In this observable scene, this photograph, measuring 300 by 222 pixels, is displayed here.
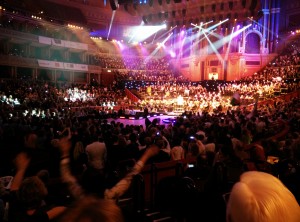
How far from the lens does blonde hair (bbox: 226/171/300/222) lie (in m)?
1.25

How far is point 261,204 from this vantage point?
1271 millimetres

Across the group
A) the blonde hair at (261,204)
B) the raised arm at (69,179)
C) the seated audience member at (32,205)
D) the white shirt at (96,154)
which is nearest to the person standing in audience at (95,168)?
the white shirt at (96,154)

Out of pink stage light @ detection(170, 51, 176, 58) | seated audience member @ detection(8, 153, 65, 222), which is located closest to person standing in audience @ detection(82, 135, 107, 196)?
seated audience member @ detection(8, 153, 65, 222)

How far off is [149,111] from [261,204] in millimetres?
25391

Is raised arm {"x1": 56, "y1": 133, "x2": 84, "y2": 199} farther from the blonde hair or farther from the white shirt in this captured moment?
the white shirt

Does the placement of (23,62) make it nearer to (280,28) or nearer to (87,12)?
(87,12)

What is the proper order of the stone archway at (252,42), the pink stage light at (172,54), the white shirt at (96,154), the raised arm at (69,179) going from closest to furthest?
the raised arm at (69,179), the white shirt at (96,154), the stone archway at (252,42), the pink stage light at (172,54)

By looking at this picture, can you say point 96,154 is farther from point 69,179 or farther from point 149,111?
point 149,111

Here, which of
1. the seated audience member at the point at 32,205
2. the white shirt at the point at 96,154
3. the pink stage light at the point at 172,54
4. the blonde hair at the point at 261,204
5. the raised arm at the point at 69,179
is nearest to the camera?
the blonde hair at the point at 261,204

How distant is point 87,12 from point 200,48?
14.9 meters

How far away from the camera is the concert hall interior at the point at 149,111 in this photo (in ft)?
10.9

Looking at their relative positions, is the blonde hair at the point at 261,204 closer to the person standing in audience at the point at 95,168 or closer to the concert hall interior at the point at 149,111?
the concert hall interior at the point at 149,111

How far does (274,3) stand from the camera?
3697 cm

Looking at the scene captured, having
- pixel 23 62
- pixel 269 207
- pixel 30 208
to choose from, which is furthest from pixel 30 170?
pixel 23 62
